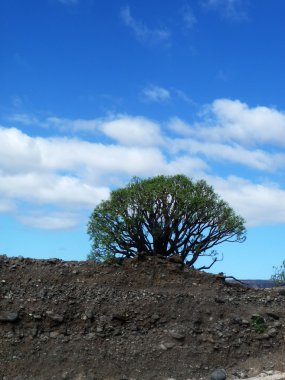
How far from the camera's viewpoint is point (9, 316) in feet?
36.0

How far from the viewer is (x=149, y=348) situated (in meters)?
10.8

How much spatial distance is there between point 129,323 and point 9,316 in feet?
8.15

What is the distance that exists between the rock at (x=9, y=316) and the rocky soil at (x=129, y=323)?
20 mm

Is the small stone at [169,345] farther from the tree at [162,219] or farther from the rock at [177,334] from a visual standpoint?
the tree at [162,219]

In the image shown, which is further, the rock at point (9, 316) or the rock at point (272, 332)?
the rock at point (272, 332)

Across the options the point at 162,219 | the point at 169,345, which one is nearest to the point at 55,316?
the point at 169,345

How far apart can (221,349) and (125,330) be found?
2042 mm

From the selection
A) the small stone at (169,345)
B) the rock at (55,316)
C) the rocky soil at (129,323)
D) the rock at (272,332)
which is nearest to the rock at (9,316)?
the rocky soil at (129,323)

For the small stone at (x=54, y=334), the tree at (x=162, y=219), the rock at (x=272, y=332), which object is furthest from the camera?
the tree at (x=162, y=219)

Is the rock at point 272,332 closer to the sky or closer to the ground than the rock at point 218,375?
closer to the sky

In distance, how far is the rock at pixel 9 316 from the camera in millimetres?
10906

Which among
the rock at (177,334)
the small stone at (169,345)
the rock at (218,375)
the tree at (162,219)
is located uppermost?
the tree at (162,219)

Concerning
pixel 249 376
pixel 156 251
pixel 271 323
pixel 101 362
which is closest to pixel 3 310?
pixel 101 362

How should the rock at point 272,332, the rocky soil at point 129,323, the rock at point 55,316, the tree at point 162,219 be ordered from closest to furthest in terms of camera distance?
the rocky soil at point 129,323
the rock at point 55,316
the rock at point 272,332
the tree at point 162,219
